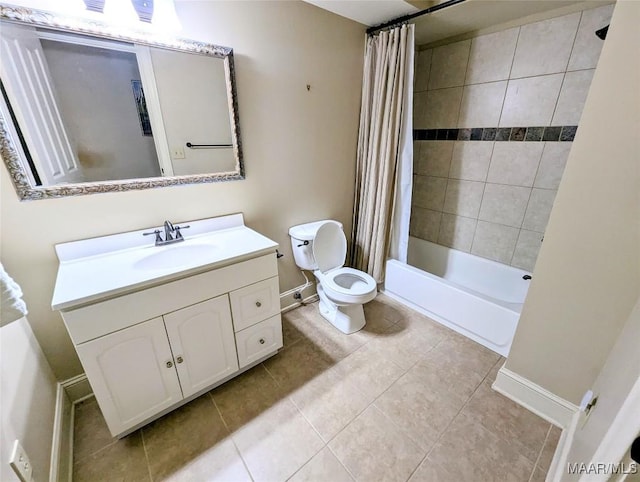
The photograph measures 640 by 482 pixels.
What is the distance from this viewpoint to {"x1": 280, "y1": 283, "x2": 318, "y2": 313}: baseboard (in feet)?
7.25

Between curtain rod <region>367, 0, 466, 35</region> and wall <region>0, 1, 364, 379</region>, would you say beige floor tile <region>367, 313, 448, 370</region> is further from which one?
curtain rod <region>367, 0, 466, 35</region>

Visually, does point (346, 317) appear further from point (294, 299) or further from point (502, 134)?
point (502, 134)

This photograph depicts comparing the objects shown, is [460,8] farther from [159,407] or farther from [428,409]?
[159,407]

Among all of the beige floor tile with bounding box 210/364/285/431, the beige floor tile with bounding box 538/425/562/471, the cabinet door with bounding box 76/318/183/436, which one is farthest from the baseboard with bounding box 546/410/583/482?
the cabinet door with bounding box 76/318/183/436

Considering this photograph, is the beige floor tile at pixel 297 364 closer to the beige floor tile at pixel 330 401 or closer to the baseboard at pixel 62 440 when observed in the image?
the beige floor tile at pixel 330 401

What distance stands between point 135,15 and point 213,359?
1.65 m

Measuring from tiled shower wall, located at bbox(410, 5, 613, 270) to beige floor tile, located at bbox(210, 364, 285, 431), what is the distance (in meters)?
1.99

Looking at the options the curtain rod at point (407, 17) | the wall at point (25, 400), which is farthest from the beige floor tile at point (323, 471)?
the curtain rod at point (407, 17)

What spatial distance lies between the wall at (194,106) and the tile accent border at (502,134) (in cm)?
180

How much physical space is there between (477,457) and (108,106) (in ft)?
7.59

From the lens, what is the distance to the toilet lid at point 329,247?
205 cm

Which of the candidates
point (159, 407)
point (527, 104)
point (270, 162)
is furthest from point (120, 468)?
point (527, 104)

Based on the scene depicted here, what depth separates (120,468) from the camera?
1.17 meters

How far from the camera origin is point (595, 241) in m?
1.08
